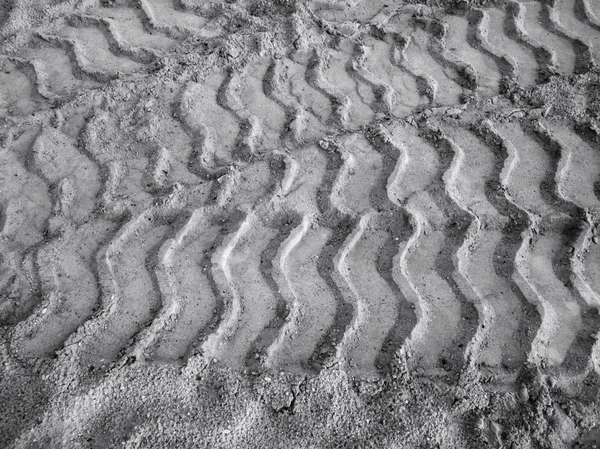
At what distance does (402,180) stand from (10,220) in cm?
189

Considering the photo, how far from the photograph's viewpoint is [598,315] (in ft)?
8.03

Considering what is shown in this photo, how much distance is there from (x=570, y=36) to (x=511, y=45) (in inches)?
15.4

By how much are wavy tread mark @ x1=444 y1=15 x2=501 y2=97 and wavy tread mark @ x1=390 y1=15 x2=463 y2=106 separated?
139mm

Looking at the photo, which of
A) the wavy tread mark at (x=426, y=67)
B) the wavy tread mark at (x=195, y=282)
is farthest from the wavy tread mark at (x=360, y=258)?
the wavy tread mark at (x=426, y=67)

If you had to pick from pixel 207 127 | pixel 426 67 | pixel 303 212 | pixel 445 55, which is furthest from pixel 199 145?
pixel 445 55

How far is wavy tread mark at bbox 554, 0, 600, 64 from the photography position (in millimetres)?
3584

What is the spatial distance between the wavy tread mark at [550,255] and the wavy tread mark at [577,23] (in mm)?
1005

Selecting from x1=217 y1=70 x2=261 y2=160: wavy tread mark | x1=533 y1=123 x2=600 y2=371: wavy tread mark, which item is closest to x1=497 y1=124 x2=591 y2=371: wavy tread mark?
x1=533 y1=123 x2=600 y2=371: wavy tread mark

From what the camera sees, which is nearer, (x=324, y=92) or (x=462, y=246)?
(x=462, y=246)

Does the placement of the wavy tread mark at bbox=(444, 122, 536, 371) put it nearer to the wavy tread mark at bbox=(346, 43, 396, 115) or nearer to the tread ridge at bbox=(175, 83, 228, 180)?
the wavy tread mark at bbox=(346, 43, 396, 115)

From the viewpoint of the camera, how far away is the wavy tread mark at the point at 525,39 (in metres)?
3.40

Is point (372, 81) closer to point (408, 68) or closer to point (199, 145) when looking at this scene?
point (408, 68)

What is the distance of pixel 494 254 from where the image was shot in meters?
2.62

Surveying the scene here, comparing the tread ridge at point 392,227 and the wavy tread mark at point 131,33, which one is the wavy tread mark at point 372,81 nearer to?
the tread ridge at point 392,227
